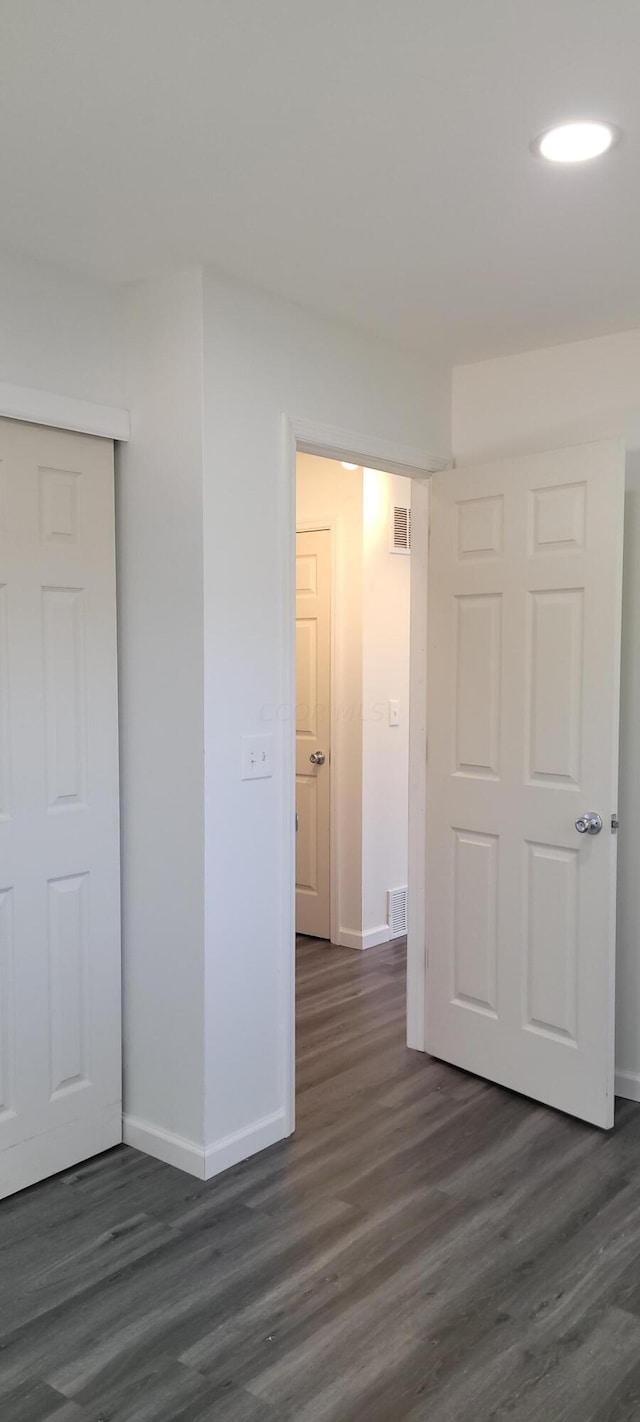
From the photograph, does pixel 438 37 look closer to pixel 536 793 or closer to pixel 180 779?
pixel 180 779

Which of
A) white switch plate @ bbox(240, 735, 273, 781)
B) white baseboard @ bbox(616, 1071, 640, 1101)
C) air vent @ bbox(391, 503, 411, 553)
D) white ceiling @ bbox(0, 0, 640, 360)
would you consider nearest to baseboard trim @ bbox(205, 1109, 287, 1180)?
white switch plate @ bbox(240, 735, 273, 781)

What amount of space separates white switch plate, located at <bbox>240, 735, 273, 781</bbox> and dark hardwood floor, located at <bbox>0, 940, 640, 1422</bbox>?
107cm

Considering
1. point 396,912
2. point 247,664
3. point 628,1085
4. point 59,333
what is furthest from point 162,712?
point 396,912

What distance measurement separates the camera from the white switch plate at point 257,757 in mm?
2688

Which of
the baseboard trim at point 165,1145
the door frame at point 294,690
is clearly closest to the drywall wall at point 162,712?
Result: the baseboard trim at point 165,1145

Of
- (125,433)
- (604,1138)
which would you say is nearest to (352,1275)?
(604,1138)

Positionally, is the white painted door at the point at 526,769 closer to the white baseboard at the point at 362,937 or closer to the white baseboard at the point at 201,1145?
the white baseboard at the point at 201,1145

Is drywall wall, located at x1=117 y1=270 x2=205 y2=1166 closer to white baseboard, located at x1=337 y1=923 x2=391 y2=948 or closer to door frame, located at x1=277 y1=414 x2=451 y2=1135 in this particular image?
door frame, located at x1=277 y1=414 x2=451 y2=1135

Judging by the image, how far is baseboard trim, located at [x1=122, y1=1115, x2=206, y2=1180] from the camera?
2.66 m

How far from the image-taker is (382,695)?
15.5ft

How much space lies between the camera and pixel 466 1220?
2.47 metres

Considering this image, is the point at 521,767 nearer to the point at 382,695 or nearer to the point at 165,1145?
the point at 165,1145

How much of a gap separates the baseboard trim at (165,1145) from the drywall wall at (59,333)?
2002mm

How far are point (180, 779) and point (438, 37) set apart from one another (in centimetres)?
174
